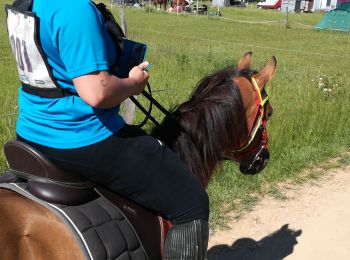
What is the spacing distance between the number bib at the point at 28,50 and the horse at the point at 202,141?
1.00 feet

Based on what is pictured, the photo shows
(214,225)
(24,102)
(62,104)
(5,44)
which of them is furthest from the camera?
(5,44)

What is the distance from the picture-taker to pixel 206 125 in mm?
2396

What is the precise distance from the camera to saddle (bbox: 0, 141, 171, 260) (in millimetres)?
1884

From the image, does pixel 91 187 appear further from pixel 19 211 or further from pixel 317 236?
pixel 317 236

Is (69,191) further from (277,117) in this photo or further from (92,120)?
(277,117)

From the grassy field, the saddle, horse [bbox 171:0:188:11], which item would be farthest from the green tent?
the saddle

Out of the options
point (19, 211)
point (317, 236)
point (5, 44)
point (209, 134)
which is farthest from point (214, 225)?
point (5, 44)

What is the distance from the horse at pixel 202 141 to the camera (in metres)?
1.85

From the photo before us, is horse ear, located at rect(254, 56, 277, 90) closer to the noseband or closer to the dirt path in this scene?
the noseband

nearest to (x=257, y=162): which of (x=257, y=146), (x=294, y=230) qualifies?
(x=257, y=146)

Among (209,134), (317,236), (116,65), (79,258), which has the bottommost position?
(317,236)

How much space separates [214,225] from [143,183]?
2299 mm

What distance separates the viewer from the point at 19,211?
186 cm

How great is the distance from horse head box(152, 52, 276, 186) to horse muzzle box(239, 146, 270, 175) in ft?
0.41
